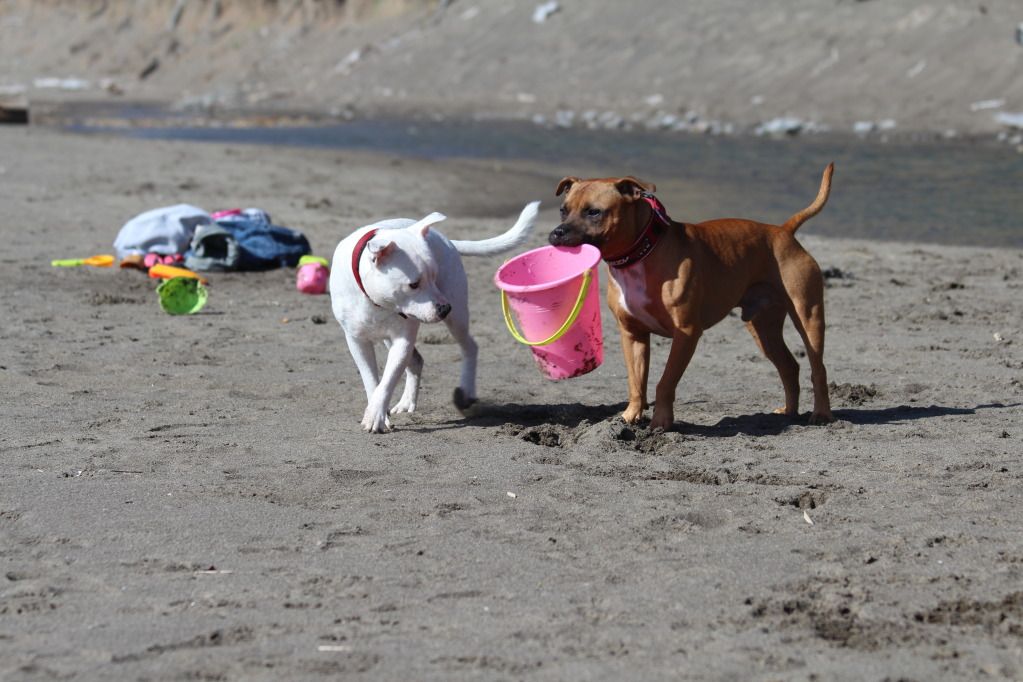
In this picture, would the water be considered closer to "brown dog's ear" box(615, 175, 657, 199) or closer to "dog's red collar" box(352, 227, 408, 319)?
"brown dog's ear" box(615, 175, 657, 199)

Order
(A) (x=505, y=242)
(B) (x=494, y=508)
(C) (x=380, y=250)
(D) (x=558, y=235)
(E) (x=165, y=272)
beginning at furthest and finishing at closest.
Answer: (E) (x=165, y=272)
(A) (x=505, y=242)
(C) (x=380, y=250)
(D) (x=558, y=235)
(B) (x=494, y=508)

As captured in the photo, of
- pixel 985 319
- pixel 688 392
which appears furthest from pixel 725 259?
pixel 985 319

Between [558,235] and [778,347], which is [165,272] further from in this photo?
[778,347]

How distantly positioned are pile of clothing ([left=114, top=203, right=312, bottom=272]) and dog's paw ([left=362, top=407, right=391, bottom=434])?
4.87 m

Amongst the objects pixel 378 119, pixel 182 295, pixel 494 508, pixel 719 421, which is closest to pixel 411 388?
pixel 719 421

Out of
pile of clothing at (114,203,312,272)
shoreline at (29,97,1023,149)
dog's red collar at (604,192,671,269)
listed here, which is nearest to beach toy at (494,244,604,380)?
dog's red collar at (604,192,671,269)

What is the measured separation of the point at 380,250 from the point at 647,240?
1261 millimetres

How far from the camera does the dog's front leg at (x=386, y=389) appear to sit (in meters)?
6.57

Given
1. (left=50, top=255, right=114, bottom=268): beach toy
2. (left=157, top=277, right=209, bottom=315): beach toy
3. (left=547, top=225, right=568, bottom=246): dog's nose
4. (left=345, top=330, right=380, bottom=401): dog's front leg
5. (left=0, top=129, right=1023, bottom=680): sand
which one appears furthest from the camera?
(left=50, top=255, right=114, bottom=268): beach toy

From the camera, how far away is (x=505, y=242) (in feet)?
24.0

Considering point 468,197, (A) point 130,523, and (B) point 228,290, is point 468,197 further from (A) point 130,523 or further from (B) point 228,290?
(A) point 130,523

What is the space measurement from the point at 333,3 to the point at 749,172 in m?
31.6

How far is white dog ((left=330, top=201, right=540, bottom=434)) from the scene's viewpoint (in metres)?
6.30

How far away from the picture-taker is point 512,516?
523 cm
